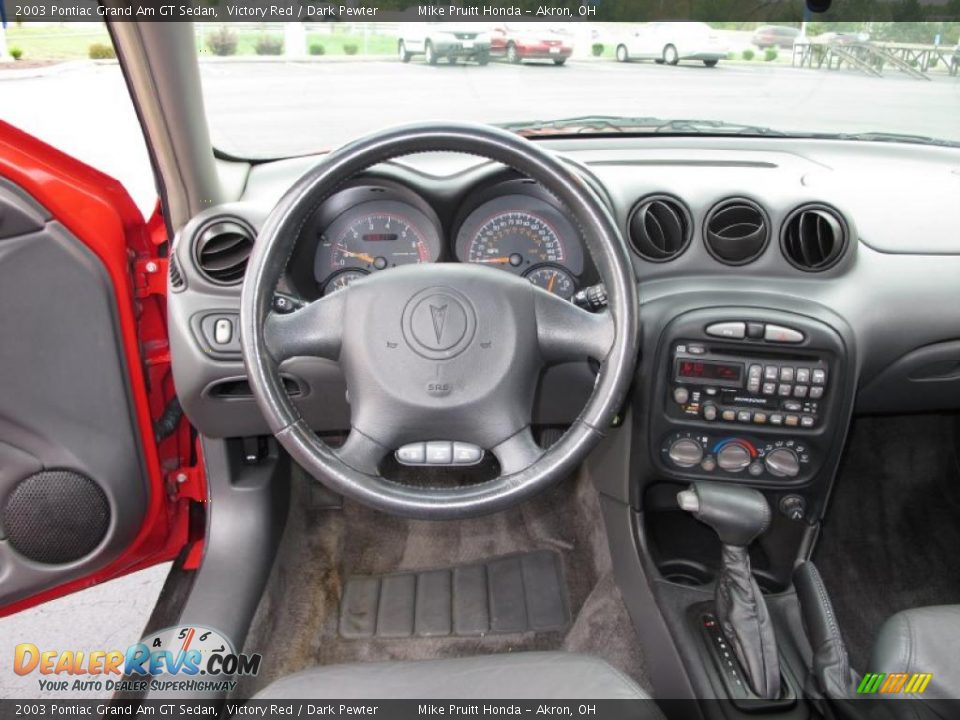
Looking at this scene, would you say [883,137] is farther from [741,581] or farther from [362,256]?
[362,256]

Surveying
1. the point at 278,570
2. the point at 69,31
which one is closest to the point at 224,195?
the point at 69,31

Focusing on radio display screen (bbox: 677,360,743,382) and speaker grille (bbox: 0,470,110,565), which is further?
speaker grille (bbox: 0,470,110,565)

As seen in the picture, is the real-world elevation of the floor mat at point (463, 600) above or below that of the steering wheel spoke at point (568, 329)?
below

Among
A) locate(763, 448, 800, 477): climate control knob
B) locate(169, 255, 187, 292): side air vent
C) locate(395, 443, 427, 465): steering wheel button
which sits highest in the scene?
locate(169, 255, 187, 292): side air vent

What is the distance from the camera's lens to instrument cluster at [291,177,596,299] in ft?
6.10

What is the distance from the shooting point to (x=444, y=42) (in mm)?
2088

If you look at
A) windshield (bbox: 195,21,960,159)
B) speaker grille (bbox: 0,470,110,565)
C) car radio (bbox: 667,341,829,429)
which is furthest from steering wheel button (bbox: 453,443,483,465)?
speaker grille (bbox: 0,470,110,565)

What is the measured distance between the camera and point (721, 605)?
190 centimetres

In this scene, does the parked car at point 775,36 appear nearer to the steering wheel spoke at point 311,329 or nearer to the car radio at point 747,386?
the car radio at point 747,386

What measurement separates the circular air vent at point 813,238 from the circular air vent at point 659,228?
0.24 m

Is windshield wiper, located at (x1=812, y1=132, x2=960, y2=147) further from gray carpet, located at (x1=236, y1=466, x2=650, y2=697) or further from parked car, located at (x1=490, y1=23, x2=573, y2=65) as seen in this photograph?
gray carpet, located at (x1=236, y1=466, x2=650, y2=697)

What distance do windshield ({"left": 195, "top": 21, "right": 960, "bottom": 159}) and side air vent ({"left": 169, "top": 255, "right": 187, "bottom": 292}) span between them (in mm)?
375

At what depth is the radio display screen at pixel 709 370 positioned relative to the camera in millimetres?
1900

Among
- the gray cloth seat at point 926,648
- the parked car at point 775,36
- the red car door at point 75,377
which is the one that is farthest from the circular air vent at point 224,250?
the gray cloth seat at point 926,648
